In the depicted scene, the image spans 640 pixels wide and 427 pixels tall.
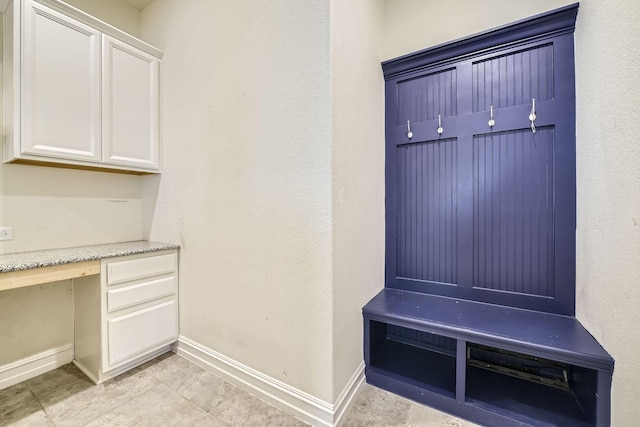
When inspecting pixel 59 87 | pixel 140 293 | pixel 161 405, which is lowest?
pixel 161 405

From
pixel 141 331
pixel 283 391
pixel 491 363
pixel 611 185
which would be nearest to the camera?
pixel 611 185

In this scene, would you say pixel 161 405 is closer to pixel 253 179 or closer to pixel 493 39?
pixel 253 179

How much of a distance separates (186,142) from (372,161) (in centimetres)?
143

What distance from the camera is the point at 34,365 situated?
5.72 feet

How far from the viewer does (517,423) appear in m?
1.25

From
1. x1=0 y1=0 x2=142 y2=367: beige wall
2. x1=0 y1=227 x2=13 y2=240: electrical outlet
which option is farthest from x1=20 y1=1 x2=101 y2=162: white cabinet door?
x1=0 y1=227 x2=13 y2=240: electrical outlet

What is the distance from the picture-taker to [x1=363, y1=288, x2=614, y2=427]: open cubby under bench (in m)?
1.21

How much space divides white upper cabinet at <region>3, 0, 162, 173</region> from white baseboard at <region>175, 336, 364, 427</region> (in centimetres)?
159

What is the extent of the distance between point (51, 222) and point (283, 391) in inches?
80.7

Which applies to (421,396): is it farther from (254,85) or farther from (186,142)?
(186,142)

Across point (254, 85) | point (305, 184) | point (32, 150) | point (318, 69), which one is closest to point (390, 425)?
point (305, 184)

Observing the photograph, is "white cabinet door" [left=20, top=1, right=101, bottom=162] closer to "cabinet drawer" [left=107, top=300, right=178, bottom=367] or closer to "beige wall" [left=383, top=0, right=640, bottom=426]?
"cabinet drawer" [left=107, top=300, right=178, bottom=367]

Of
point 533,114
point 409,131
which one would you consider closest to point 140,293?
point 409,131

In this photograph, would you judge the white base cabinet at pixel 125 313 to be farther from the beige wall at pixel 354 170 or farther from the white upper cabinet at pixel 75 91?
the beige wall at pixel 354 170
